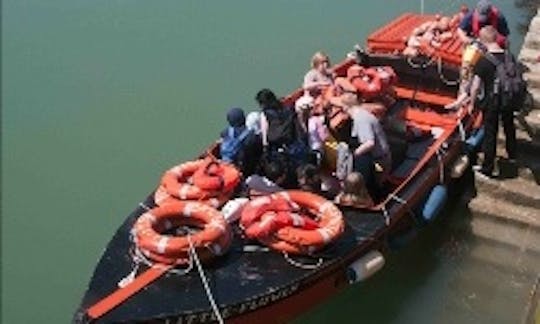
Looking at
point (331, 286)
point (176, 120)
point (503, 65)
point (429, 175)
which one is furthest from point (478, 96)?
point (176, 120)

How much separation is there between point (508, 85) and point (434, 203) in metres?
1.80

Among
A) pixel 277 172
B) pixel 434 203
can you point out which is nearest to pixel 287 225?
pixel 277 172

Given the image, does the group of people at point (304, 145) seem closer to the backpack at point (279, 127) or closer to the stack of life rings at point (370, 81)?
the backpack at point (279, 127)

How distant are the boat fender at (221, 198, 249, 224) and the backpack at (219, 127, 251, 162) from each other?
2.35 ft

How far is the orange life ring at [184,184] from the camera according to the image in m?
7.79

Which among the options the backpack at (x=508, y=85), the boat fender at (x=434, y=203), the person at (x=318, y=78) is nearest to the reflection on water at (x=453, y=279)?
the boat fender at (x=434, y=203)

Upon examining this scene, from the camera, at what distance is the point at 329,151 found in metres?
8.87

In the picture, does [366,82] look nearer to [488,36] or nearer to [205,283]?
[488,36]

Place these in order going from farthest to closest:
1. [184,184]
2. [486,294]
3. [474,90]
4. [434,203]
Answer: [474,90] → [434,203] → [486,294] → [184,184]

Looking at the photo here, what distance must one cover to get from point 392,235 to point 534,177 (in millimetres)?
2555

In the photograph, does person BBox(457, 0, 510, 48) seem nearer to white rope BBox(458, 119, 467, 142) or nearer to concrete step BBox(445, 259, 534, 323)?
white rope BBox(458, 119, 467, 142)

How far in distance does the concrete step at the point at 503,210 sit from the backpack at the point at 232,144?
3.52 meters

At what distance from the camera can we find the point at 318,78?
399 inches

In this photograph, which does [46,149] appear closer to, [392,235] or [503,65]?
[392,235]
